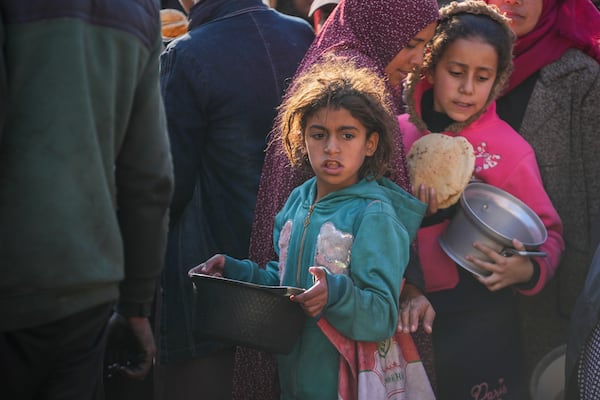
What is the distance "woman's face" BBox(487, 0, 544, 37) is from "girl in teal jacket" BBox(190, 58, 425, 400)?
1.11m

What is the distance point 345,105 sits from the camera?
114 inches

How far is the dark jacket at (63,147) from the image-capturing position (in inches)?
76.2

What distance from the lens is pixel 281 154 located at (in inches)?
128

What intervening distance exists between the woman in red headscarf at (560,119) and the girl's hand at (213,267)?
1.51m

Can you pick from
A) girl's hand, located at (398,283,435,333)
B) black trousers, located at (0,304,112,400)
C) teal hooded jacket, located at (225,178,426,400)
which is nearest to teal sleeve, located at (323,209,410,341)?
teal hooded jacket, located at (225,178,426,400)

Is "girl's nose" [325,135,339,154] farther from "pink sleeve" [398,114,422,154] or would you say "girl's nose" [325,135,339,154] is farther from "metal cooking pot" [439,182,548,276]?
"pink sleeve" [398,114,422,154]

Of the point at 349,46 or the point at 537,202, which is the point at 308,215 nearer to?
the point at 349,46

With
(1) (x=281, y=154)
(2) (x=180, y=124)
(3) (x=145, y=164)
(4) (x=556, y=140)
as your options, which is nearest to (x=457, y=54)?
(4) (x=556, y=140)

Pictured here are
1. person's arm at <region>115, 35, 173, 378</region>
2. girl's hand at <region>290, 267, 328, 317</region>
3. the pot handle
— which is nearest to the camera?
person's arm at <region>115, 35, 173, 378</region>

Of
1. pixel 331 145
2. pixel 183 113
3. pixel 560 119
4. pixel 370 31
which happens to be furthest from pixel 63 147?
pixel 560 119

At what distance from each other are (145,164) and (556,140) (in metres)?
2.02

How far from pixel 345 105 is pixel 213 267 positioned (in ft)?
2.29

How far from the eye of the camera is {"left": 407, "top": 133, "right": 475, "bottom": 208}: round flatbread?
324 cm

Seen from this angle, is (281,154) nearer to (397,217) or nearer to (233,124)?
(233,124)
